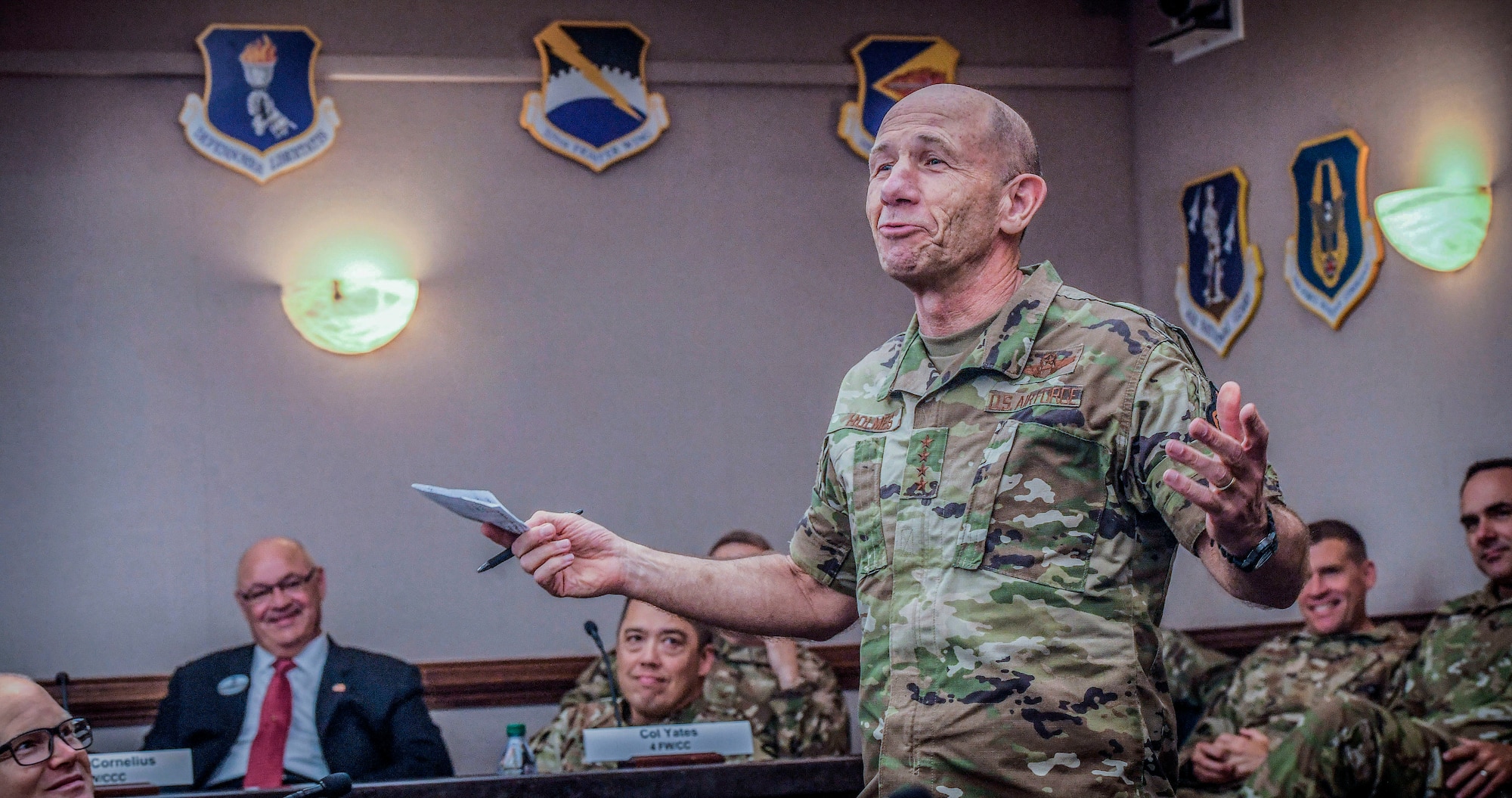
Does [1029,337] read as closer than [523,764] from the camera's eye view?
Yes

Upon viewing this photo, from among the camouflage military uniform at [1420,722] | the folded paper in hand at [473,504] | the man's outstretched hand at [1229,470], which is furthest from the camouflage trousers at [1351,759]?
the folded paper in hand at [473,504]

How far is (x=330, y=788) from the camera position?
1.63m

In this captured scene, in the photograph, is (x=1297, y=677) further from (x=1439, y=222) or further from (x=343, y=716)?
(x=343, y=716)

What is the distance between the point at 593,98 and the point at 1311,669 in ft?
9.68

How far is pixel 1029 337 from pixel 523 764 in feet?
7.62

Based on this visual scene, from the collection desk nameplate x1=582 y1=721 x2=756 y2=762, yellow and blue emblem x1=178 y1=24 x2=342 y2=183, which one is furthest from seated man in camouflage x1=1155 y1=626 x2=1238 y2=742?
yellow and blue emblem x1=178 y1=24 x2=342 y2=183

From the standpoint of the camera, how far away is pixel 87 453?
4.71 meters

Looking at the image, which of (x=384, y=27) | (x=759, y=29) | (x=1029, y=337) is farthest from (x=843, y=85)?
(x=1029, y=337)

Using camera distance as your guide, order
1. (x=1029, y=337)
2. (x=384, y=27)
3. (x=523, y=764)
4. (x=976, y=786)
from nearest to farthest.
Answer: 1. (x=976, y=786)
2. (x=1029, y=337)
3. (x=523, y=764)
4. (x=384, y=27)

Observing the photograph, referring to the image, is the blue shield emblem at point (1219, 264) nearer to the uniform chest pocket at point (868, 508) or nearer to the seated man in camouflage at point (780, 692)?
the seated man in camouflage at point (780, 692)

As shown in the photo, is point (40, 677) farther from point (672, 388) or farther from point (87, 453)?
point (672, 388)

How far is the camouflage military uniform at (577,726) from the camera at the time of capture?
3.68 meters

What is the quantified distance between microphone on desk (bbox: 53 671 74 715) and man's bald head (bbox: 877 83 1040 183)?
3.01 meters

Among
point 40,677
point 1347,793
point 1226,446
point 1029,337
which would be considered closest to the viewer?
point 1226,446
